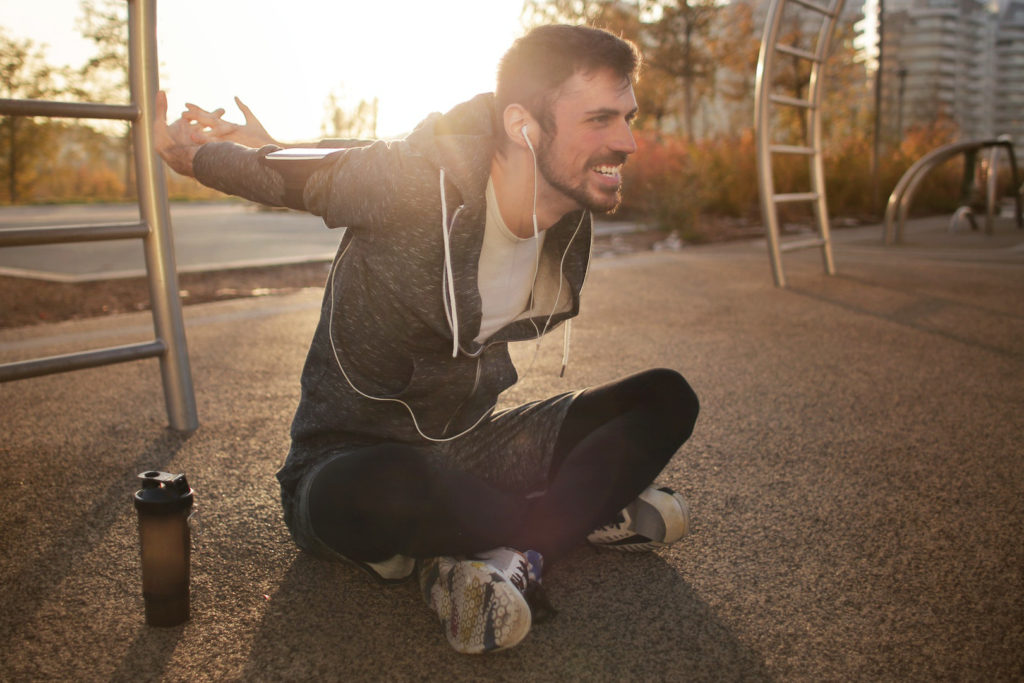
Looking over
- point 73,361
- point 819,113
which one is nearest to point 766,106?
point 819,113

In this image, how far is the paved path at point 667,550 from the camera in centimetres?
130

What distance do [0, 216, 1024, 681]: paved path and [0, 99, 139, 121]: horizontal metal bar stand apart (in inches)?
34.7

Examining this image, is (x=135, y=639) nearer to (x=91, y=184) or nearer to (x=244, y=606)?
(x=244, y=606)

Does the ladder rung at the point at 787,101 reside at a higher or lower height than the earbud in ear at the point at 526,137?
higher

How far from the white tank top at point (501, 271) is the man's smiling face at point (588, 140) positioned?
13 centimetres

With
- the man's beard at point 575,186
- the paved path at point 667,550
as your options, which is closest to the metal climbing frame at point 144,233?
the paved path at point 667,550

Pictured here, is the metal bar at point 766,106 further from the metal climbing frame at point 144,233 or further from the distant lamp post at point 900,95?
the distant lamp post at point 900,95

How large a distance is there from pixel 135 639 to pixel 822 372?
8.24 feet

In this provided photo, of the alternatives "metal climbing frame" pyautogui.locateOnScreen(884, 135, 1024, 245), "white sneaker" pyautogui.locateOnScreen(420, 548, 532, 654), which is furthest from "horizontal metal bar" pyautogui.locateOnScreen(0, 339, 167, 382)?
"metal climbing frame" pyautogui.locateOnScreen(884, 135, 1024, 245)

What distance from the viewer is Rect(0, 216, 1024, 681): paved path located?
130cm

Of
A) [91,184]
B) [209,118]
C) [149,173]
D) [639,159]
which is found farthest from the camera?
[91,184]

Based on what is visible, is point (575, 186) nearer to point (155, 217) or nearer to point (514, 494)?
point (514, 494)

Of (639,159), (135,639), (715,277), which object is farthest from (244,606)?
(639,159)

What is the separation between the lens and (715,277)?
554cm
